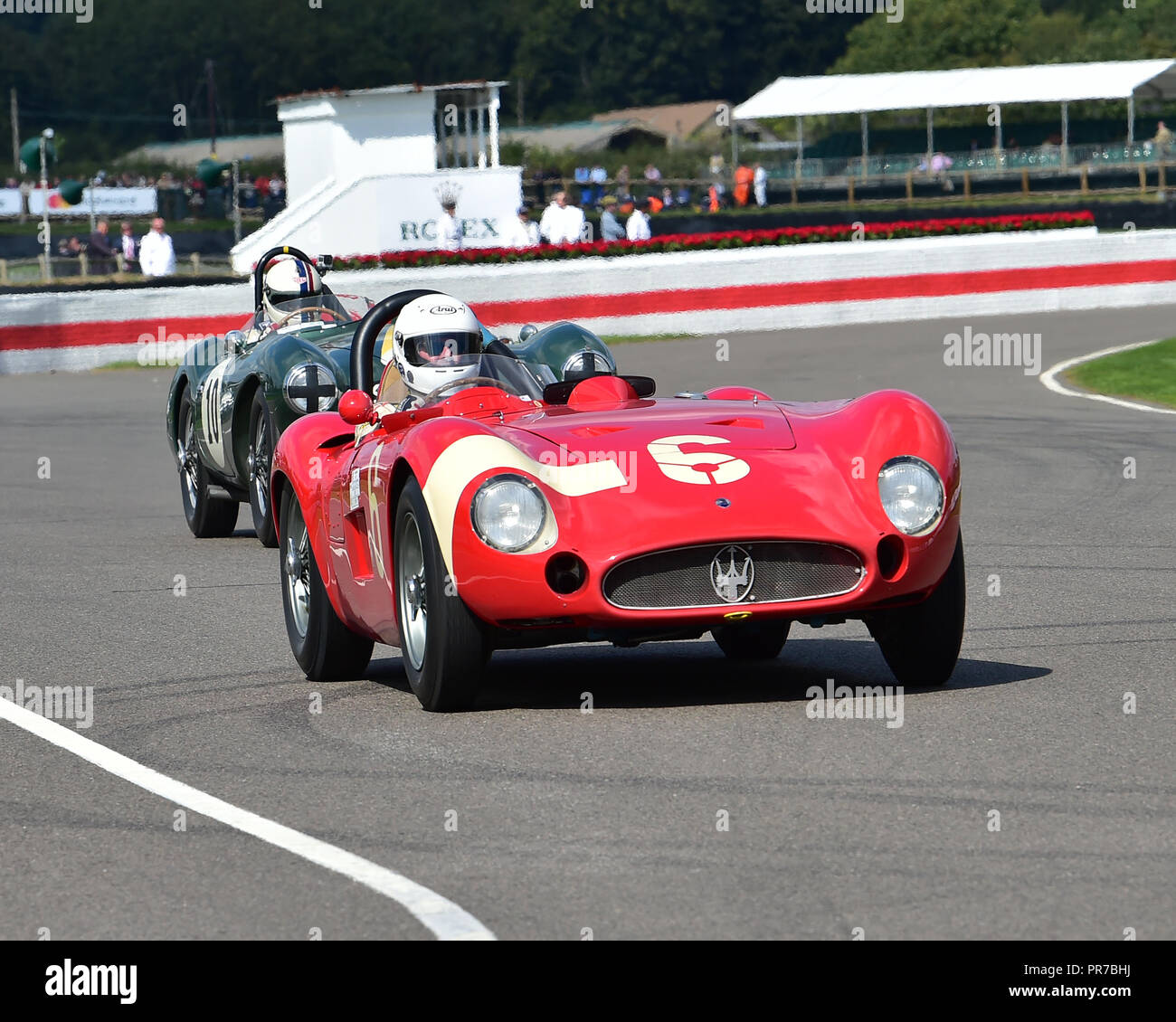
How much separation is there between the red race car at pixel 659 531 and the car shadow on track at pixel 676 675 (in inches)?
11.8

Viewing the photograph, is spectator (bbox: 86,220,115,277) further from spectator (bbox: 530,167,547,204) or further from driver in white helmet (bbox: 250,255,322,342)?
driver in white helmet (bbox: 250,255,322,342)

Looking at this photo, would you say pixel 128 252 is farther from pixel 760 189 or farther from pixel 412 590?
pixel 412 590

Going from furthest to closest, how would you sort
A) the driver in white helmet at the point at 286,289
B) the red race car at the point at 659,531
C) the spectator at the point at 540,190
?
1. the spectator at the point at 540,190
2. the driver in white helmet at the point at 286,289
3. the red race car at the point at 659,531

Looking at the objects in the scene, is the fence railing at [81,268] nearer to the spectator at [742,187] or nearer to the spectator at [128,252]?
the spectator at [128,252]

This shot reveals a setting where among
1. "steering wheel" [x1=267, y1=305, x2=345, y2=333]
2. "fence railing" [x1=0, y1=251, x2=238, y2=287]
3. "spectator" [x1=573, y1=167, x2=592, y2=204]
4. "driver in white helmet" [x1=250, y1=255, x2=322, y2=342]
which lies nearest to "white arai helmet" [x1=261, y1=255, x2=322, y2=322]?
"driver in white helmet" [x1=250, y1=255, x2=322, y2=342]

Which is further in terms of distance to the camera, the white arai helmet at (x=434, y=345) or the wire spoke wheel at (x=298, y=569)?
the white arai helmet at (x=434, y=345)

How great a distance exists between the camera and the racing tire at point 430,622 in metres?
6.88

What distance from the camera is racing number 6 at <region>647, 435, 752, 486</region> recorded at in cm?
691

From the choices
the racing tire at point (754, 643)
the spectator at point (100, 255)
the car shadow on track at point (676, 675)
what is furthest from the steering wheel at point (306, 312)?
the spectator at point (100, 255)

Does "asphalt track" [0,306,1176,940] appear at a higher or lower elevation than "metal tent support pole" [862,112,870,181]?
lower

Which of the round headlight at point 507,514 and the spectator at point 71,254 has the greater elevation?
the spectator at point 71,254

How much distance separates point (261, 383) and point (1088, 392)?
10110mm

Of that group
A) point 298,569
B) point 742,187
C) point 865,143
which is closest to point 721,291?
point 298,569

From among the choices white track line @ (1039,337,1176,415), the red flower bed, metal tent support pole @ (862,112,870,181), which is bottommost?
white track line @ (1039,337,1176,415)
